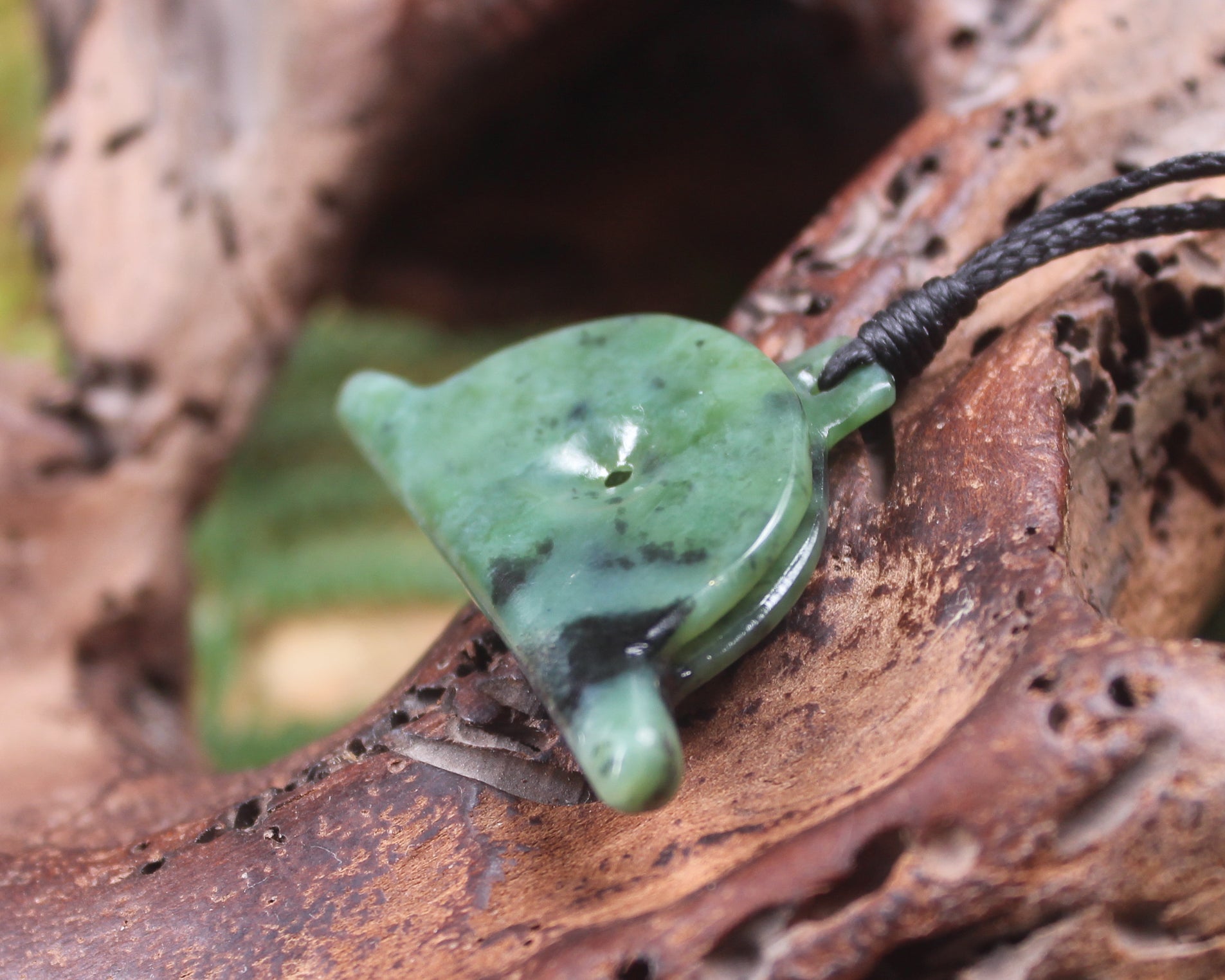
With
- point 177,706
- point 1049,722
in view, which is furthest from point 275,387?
point 1049,722

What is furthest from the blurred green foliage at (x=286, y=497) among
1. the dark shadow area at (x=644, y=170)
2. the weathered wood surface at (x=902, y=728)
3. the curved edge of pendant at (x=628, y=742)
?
the curved edge of pendant at (x=628, y=742)

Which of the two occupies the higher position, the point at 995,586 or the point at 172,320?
the point at 172,320

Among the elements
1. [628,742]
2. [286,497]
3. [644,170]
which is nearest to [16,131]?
[286,497]

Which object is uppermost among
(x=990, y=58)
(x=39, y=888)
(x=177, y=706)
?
(x=990, y=58)

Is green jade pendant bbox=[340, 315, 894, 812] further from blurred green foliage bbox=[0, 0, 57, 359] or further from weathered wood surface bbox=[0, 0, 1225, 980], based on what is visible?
blurred green foliage bbox=[0, 0, 57, 359]

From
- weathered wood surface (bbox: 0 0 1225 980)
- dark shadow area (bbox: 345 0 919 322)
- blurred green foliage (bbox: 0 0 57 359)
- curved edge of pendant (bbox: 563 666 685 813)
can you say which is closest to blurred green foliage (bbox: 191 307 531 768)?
dark shadow area (bbox: 345 0 919 322)

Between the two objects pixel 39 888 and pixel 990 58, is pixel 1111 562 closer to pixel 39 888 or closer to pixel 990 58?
pixel 990 58

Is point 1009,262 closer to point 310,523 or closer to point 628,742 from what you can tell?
point 628,742
